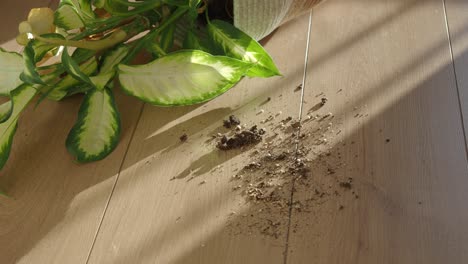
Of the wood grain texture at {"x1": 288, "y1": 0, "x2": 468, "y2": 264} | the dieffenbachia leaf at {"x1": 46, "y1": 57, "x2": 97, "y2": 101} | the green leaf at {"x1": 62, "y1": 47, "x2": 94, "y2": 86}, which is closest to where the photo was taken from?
the wood grain texture at {"x1": 288, "y1": 0, "x2": 468, "y2": 264}

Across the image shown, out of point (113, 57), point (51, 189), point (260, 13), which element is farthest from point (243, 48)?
point (51, 189)

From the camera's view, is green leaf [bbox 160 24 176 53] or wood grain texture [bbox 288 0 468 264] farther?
green leaf [bbox 160 24 176 53]

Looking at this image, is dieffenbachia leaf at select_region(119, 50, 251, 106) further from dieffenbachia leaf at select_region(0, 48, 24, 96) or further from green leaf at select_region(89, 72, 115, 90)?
dieffenbachia leaf at select_region(0, 48, 24, 96)

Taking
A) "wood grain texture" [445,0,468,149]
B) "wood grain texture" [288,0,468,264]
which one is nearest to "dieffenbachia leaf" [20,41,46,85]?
"wood grain texture" [288,0,468,264]

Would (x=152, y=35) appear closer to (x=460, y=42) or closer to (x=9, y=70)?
(x=9, y=70)

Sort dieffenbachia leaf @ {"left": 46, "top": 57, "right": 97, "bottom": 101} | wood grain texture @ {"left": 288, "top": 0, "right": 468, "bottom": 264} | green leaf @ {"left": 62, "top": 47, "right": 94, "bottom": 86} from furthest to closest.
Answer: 1. dieffenbachia leaf @ {"left": 46, "top": 57, "right": 97, "bottom": 101}
2. green leaf @ {"left": 62, "top": 47, "right": 94, "bottom": 86}
3. wood grain texture @ {"left": 288, "top": 0, "right": 468, "bottom": 264}

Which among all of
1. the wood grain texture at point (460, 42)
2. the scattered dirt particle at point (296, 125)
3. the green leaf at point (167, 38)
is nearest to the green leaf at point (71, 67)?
the green leaf at point (167, 38)
